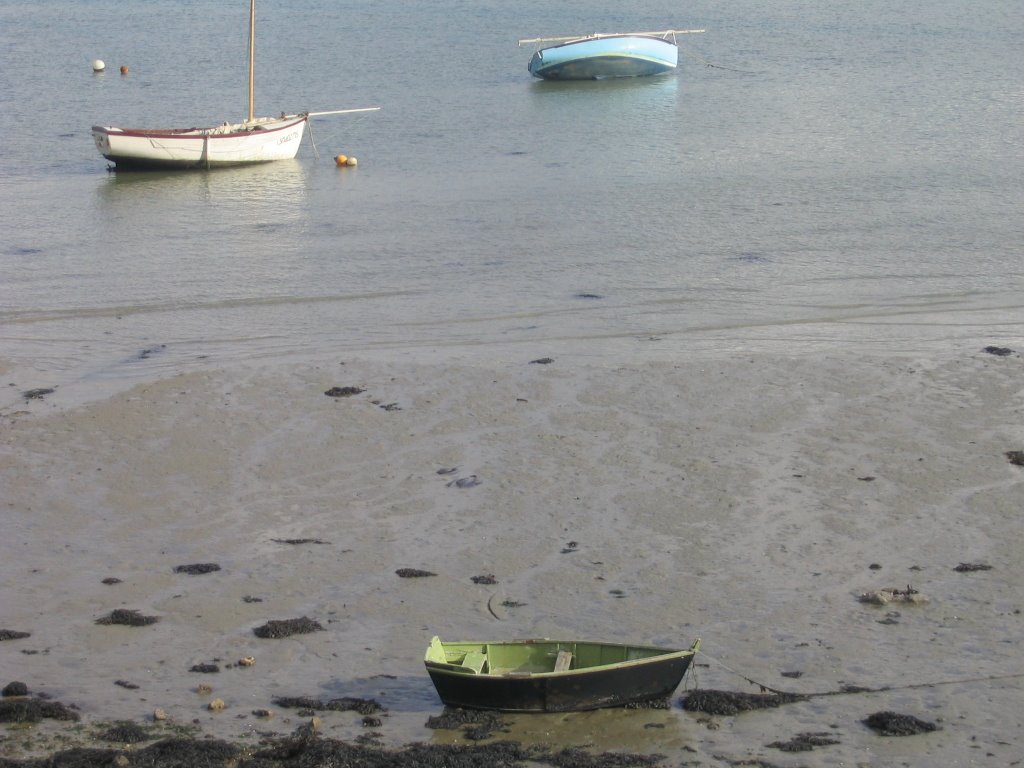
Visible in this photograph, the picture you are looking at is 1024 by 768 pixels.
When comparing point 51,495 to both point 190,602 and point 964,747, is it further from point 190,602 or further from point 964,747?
point 964,747

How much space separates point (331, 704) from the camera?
27.0 ft

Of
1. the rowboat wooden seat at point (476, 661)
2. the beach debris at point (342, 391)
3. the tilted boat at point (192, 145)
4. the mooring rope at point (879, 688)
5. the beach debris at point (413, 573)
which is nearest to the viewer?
the rowboat wooden seat at point (476, 661)

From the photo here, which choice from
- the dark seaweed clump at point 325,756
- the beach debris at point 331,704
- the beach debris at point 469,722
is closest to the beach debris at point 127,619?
the beach debris at point 331,704

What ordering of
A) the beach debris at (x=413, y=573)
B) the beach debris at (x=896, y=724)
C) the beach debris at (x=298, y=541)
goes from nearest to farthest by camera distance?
the beach debris at (x=896, y=724), the beach debris at (x=413, y=573), the beach debris at (x=298, y=541)

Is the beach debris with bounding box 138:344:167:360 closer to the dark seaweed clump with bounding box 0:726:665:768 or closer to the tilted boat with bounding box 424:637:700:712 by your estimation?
the tilted boat with bounding box 424:637:700:712

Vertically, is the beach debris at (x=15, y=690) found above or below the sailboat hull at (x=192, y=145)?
below

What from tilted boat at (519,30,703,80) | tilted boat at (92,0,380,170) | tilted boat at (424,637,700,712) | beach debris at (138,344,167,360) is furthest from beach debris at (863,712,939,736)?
tilted boat at (519,30,703,80)

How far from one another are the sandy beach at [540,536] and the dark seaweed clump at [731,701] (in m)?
0.08

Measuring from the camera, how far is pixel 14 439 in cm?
Result: 1294

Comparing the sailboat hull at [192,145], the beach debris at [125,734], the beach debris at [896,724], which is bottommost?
the beach debris at [125,734]

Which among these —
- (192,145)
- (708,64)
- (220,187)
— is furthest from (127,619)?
(708,64)

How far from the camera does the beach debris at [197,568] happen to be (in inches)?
401

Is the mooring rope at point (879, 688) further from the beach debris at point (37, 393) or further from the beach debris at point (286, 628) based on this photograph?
the beach debris at point (37, 393)

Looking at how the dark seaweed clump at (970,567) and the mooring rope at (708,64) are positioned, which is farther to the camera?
the mooring rope at (708,64)
